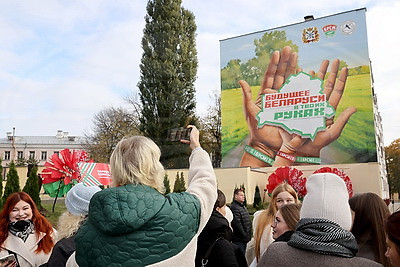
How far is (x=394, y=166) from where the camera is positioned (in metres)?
56.1

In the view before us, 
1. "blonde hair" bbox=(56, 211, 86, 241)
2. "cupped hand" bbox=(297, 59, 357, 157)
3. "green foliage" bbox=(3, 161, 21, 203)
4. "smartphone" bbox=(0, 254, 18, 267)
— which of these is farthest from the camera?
"cupped hand" bbox=(297, 59, 357, 157)

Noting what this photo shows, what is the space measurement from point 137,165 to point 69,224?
128 cm

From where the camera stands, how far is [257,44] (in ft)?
89.2

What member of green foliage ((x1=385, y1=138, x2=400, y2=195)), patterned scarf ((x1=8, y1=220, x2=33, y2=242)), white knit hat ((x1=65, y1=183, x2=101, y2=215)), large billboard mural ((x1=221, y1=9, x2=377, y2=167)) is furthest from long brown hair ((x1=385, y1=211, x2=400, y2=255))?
green foliage ((x1=385, y1=138, x2=400, y2=195))

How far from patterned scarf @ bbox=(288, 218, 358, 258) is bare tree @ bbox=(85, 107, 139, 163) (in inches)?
1431

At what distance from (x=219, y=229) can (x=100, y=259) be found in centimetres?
142

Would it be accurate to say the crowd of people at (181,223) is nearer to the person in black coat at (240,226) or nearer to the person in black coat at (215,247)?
the person in black coat at (215,247)

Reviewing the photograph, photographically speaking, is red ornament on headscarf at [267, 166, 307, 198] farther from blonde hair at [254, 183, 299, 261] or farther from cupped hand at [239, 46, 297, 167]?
cupped hand at [239, 46, 297, 167]

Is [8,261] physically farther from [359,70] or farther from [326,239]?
[359,70]

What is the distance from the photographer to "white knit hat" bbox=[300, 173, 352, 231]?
6.61 feet

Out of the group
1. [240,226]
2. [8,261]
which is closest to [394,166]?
[240,226]

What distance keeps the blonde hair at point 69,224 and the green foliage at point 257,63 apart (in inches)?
966

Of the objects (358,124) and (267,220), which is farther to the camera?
(358,124)

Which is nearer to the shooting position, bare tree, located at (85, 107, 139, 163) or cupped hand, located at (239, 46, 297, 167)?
cupped hand, located at (239, 46, 297, 167)
